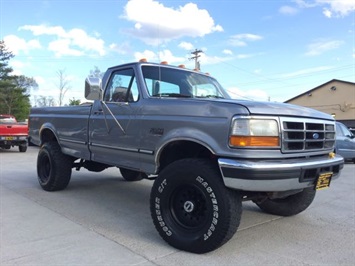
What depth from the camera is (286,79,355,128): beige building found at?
38.1 meters

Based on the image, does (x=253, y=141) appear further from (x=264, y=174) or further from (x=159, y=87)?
(x=159, y=87)

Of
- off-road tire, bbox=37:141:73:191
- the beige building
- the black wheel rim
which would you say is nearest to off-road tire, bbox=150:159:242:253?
the black wheel rim

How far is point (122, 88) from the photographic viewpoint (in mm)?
5074

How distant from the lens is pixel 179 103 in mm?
4047

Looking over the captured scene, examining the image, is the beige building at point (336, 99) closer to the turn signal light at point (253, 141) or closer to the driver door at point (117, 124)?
the driver door at point (117, 124)

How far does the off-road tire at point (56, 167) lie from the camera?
6.49 metres

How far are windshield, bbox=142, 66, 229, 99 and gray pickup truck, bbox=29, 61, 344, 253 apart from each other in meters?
0.02

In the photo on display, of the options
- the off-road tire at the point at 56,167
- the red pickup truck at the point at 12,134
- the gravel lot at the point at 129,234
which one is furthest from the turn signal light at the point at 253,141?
the red pickup truck at the point at 12,134

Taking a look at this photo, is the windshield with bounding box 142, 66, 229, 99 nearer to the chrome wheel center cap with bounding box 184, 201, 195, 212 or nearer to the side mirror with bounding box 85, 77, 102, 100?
the side mirror with bounding box 85, 77, 102, 100

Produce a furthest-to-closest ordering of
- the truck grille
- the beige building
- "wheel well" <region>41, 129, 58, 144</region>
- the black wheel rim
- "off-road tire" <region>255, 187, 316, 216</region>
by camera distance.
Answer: the beige building < "wheel well" <region>41, 129, 58, 144</region> < "off-road tire" <region>255, 187, 316, 216</region> < the black wheel rim < the truck grille

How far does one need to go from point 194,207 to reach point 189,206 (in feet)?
0.19

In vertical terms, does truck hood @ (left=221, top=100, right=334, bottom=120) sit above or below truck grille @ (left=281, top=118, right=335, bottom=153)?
above

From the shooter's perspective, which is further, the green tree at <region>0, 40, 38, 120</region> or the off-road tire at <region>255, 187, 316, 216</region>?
the green tree at <region>0, 40, 38, 120</region>

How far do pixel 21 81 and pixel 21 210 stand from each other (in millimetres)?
58451
